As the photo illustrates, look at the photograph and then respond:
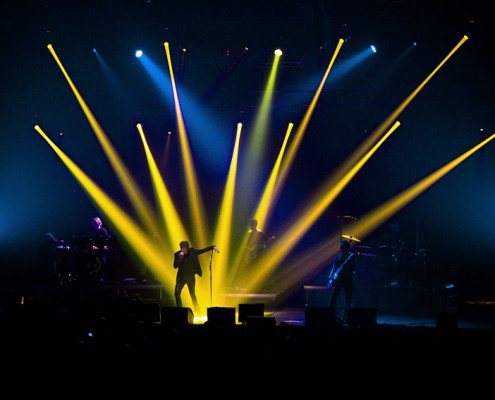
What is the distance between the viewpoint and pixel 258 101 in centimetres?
1511

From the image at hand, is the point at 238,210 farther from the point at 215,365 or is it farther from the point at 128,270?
the point at 215,365

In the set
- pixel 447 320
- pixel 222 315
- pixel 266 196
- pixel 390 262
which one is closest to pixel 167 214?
pixel 266 196

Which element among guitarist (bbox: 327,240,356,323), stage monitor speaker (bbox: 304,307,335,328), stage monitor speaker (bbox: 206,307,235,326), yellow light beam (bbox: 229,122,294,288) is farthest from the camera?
yellow light beam (bbox: 229,122,294,288)

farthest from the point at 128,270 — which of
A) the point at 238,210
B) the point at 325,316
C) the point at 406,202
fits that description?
the point at 325,316

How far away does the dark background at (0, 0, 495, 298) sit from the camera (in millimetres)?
11680

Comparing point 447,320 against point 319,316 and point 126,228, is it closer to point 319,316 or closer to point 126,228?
point 319,316

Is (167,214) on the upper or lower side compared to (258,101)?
lower

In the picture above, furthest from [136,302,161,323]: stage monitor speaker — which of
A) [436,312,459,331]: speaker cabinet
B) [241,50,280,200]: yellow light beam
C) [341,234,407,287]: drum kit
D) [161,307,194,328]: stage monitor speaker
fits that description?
[241,50,280,200]: yellow light beam

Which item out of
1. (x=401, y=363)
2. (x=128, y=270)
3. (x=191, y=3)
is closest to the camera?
(x=401, y=363)

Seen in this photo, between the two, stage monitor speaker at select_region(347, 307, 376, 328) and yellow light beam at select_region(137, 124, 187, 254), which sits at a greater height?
yellow light beam at select_region(137, 124, 187, 254)

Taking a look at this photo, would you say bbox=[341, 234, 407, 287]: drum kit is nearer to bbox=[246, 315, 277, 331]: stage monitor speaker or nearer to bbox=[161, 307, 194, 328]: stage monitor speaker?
bbox=[161, 307, 194, 328]: stage monitor speaker

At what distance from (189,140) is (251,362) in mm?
11639

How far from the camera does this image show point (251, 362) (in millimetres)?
5527

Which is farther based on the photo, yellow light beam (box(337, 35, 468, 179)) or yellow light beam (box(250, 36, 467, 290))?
yellow light beam (box(250, 36, 467, 290))
